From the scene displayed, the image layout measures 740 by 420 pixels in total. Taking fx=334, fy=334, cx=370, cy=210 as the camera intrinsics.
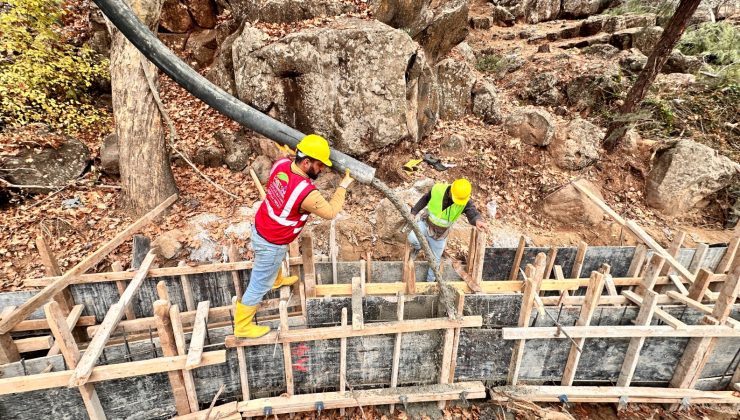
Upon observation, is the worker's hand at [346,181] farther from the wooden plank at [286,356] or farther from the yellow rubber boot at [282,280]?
the yellow rubber boot at [282,280]

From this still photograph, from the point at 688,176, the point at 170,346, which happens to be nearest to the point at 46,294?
the point at 170,346

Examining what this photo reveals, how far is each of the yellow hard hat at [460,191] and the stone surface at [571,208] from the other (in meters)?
4.17

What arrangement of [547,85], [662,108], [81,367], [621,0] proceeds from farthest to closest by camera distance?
[621,0]
[547,85]
[662,108]
[81,367]

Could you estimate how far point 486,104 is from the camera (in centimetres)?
973

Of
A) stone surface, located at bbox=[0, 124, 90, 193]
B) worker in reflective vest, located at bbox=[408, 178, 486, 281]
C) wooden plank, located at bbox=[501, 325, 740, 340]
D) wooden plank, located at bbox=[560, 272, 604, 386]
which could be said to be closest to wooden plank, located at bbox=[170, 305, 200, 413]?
worker in reflective vest, located at bbox=[408, 178, 486, 281]

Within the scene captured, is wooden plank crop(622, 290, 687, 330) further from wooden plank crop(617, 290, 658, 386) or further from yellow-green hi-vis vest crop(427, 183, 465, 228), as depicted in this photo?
yellow-green hi-vis vest crop(427, 183, 465, 228)

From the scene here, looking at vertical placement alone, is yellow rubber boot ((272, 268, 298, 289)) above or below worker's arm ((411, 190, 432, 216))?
below

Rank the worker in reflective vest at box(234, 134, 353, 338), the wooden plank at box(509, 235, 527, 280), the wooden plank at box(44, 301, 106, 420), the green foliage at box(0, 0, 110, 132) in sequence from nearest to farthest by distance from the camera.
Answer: the wooden plank at box(44, 301, 106, 420) < the worker in reflective vest at box(234, 134, 353, 338) < the wooden plank at box(509, 235, 527, 280) < the green foliage at box(0, 0, 110, 132)

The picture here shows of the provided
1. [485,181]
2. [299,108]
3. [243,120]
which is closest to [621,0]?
[485,181]

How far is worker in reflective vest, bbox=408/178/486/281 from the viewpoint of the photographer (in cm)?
466

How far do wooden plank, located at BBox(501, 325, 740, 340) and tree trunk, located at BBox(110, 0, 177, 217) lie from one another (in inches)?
264

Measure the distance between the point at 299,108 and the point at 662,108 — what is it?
32.0 feet

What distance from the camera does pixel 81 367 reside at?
2932 mm

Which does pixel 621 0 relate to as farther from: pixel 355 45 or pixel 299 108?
pixel 299 108
